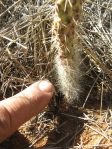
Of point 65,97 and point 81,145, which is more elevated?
point 65,97

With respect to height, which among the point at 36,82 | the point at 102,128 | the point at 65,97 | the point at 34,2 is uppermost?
the point at 34,2

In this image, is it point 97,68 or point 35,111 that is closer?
point 35,111

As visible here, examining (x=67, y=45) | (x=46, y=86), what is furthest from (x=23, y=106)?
(x=67, y=45)

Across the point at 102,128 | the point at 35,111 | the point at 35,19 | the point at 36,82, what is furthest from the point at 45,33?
the point at 102,128

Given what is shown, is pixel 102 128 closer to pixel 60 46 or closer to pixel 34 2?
pixel 60 46

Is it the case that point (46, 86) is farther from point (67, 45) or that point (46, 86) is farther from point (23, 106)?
point (67, 45)

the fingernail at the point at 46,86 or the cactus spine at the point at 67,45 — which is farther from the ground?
the cactus spine at the point at 67,45
